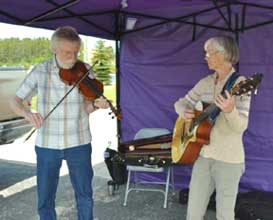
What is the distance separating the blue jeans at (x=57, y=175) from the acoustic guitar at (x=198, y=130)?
63 centimetres

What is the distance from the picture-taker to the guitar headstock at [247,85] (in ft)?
6.76

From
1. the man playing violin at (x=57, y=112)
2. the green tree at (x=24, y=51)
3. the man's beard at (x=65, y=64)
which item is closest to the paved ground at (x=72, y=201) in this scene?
the man playing violin at (x=57, y=112)

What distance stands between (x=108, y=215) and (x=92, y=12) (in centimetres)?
188

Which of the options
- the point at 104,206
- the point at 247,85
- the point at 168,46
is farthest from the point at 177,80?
the point at 247,85

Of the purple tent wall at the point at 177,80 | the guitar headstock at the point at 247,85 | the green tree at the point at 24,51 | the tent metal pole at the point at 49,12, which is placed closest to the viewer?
the guitar headstock at the point at 247,85

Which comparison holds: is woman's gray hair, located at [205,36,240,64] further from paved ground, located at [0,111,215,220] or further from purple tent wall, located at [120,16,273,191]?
paved ground, located at [0,111,215,220]

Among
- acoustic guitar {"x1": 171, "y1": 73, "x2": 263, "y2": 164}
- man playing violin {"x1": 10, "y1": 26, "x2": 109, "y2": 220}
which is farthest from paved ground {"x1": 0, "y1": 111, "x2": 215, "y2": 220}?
acoustic guitar {"x1": 171, "y1": 73, "x2": 263, "y2": 164}

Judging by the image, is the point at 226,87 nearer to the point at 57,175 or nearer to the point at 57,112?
the point at 57,112

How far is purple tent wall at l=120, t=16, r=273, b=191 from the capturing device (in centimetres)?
383

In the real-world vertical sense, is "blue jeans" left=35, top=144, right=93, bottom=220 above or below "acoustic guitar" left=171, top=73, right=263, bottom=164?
below

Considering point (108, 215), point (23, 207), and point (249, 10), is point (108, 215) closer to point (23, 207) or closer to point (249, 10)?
point (23, 207)

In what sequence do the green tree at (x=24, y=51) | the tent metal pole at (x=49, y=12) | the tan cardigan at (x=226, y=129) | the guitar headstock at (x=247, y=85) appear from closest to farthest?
1. the guitar headstock at (x=247, y=85)
2. the tan cardigan at (x=226, y=129)
3. the tent metal pole at (x=49, y=12)
4. the green tree at (x=24, y=51)

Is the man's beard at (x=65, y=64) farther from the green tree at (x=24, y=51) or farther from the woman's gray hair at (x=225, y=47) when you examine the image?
the green tree at (x=24, y=51)

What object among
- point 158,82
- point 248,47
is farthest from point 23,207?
point 248,47
